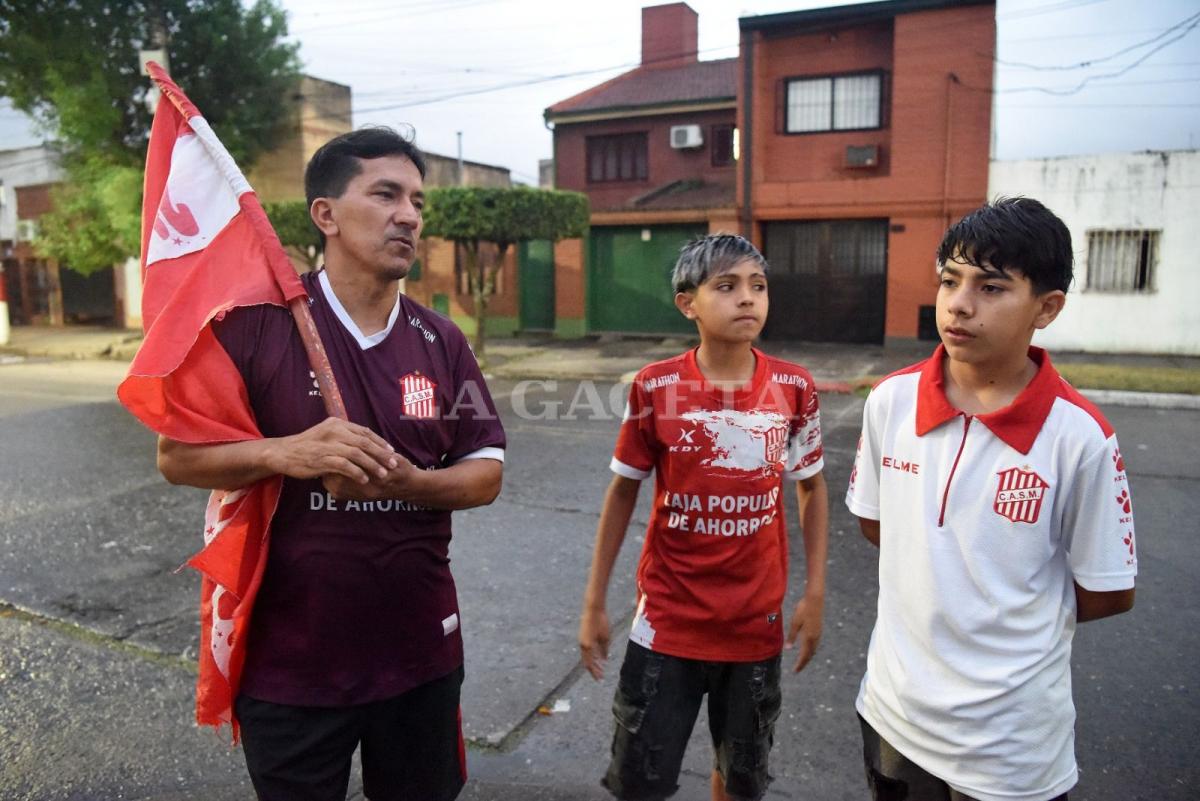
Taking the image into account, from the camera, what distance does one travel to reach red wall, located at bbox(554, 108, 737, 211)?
23.1 m

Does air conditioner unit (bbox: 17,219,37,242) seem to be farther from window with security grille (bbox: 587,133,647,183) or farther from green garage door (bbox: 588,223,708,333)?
green garage door (bbox: 588,223,708,333)

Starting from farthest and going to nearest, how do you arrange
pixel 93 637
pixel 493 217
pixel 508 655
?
pixel 493 217 → pixel 93 637 → pixel 508 655

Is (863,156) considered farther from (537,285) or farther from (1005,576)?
(1005,576)

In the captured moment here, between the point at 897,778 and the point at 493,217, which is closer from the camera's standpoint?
the point at 897,778

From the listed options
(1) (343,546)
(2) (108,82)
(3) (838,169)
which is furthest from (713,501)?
(2) (108,82)

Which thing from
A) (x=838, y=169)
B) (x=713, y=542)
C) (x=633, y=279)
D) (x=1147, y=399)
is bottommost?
(x=1147, y=399)

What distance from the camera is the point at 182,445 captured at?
1.92 meters

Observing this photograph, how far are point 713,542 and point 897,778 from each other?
2.50 ft

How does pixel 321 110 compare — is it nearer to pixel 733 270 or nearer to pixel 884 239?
pixel 884 239

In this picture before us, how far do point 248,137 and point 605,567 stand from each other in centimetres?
2268

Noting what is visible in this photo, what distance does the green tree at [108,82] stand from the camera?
63.4 feet

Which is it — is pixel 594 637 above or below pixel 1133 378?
above

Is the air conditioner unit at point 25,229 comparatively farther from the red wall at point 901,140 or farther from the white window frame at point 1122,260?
the white window frame at point 1122,260

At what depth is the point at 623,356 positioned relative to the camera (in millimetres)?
18406
